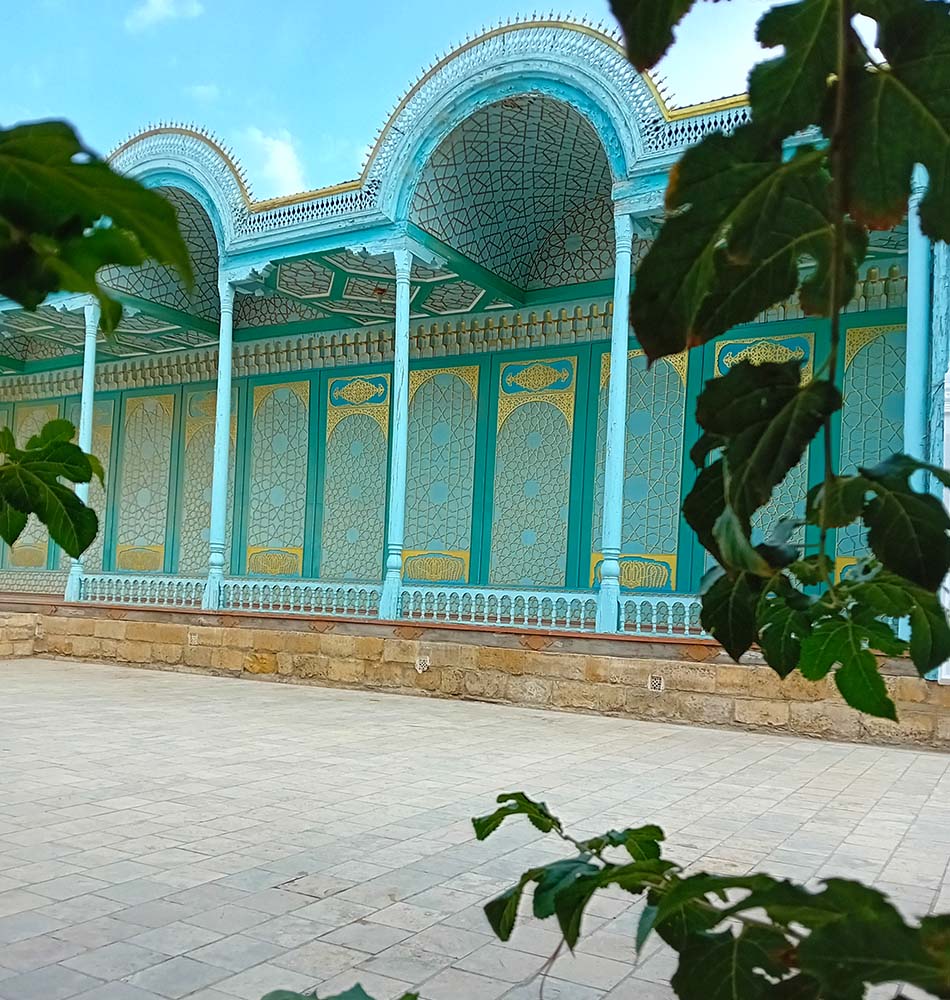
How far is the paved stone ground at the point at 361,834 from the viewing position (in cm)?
248

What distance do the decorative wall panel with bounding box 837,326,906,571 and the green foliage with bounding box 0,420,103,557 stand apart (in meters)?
8.40

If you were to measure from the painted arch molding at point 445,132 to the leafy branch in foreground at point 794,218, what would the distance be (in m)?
7.00

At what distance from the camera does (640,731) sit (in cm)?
676

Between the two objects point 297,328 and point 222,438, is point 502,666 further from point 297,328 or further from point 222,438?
point 297,328

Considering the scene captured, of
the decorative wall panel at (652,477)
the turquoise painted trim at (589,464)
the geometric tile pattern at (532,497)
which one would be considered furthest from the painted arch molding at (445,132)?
the geometric tile pattern at (532,497)

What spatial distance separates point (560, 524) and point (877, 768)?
474cm

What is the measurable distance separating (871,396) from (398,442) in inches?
164

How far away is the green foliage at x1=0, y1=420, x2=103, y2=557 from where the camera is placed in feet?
2.22

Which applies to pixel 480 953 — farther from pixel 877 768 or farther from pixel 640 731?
pixel 640 731

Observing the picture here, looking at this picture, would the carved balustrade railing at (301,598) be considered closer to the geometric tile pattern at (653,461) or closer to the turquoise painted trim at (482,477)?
the turquoise painted trim at (482,477)

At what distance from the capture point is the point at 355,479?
11250 mm

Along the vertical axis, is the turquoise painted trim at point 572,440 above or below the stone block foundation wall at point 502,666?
above

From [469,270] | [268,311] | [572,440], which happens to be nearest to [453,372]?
[469,270]

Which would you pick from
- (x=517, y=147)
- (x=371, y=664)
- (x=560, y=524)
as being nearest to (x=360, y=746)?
(x=371, y=664)
